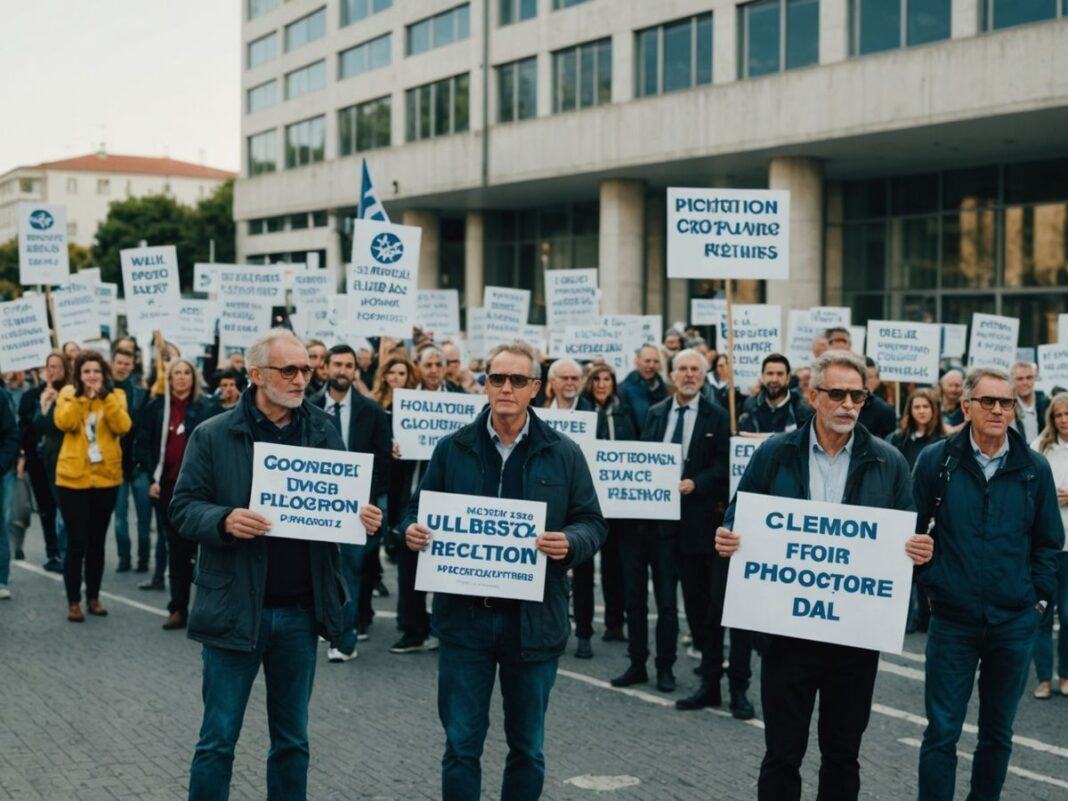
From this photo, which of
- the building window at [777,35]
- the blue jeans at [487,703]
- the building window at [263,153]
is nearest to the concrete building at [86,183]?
the building window at [263,153]

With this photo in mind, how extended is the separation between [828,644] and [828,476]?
2.15 ft

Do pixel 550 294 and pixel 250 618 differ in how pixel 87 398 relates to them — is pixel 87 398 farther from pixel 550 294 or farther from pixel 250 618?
pixel 550 294

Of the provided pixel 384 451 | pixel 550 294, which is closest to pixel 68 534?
pixel 384 451

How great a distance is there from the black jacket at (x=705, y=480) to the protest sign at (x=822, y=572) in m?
3.28

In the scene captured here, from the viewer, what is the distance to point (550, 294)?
17.8 meters

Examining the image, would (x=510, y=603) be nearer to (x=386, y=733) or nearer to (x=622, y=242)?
(x=386, y=733)

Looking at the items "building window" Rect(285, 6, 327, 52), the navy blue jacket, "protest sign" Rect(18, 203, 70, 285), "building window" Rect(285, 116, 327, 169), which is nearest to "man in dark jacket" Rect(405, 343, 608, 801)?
the navy blue jacket

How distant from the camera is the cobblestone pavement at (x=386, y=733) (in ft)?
20.9

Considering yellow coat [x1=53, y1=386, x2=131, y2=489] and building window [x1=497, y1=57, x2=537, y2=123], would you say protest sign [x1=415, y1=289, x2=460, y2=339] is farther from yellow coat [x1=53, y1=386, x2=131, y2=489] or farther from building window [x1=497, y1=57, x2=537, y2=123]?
building window [x1=497, y1=57, x2=537, y2=123]

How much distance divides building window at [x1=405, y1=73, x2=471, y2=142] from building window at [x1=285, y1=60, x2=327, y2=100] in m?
8.33

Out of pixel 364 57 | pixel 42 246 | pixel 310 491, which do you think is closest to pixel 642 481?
pixel 310 491

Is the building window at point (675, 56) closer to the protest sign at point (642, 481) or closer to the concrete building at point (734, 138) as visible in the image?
the concrete building at point (734, 138)

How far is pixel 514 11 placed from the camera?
3981 centimetres

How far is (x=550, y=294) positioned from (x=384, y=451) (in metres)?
8.97
